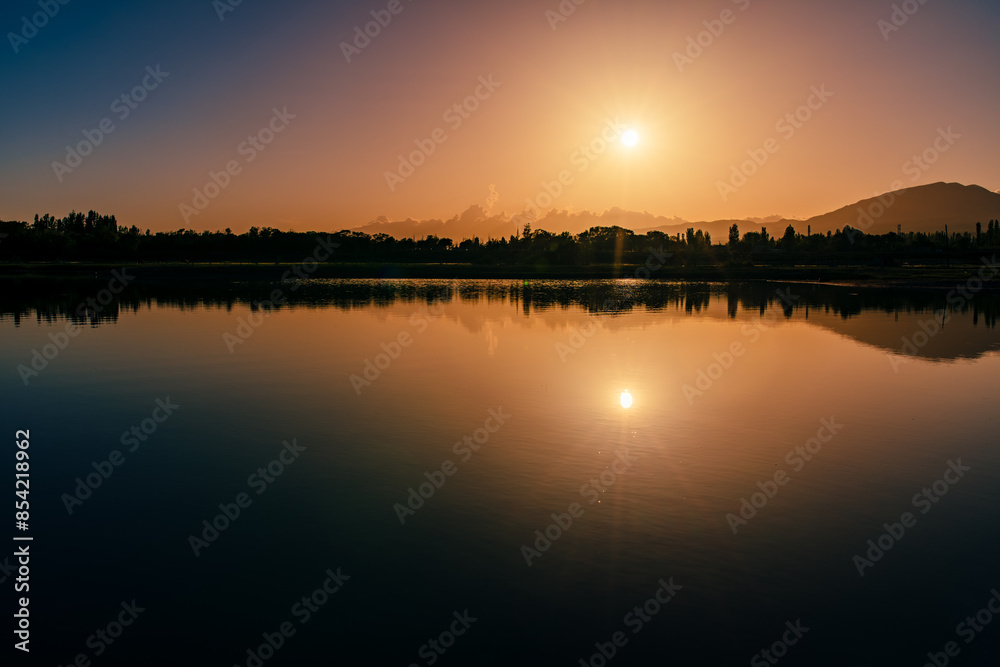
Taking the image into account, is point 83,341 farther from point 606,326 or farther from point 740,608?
point 740,608

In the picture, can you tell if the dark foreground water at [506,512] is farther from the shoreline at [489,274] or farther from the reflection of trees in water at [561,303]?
the shoreline at [489,274]

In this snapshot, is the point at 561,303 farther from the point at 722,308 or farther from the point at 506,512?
the point at 506,512

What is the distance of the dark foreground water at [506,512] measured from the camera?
9062mm

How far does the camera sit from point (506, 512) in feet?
42.0

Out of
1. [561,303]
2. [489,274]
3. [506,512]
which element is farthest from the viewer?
[489,274]

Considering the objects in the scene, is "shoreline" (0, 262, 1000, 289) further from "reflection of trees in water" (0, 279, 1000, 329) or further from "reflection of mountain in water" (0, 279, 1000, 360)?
"reflection of trees in water" (0, 279, 1000, 329)

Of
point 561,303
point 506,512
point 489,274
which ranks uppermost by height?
point 489,274

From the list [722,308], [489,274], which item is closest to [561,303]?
[722,308]

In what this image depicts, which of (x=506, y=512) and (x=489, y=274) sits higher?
(x=489, y=274)

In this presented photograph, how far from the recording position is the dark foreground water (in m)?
9.06

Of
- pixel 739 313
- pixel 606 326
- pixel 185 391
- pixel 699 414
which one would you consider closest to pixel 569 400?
pixel 699 414

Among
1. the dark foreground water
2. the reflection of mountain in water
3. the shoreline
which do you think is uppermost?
the shoreline

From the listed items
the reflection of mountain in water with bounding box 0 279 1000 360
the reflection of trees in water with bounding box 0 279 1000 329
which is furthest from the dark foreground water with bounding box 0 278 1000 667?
the reflection of trees in water with bounding box 0 279 1000 329

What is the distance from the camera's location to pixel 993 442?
18.0 meters
